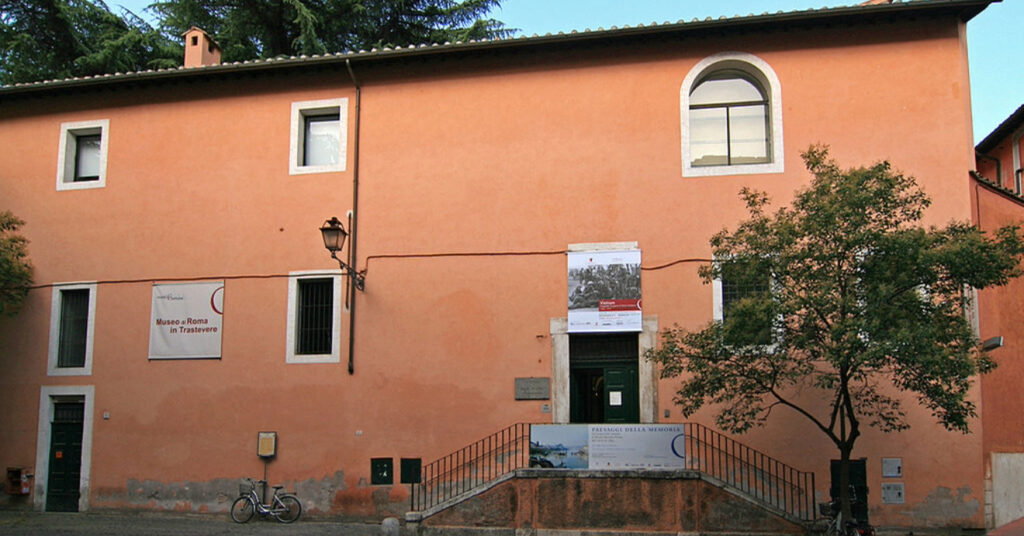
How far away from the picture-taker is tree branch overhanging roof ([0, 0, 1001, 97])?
13.6 meters

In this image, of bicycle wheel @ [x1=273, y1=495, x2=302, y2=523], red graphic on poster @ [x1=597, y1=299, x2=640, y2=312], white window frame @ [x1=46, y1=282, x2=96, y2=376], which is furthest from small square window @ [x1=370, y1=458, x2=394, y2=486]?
white window frame @ [x1=46, y1=282, x2=96, y2=376]

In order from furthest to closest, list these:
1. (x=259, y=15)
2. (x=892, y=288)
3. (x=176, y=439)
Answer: (x=259, y=15), (x=176, y=439), (x=892, y=288)

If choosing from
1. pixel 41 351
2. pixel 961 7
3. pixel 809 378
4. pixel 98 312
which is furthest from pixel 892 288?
pixel 41 351

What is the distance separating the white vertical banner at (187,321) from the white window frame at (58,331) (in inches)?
49.5

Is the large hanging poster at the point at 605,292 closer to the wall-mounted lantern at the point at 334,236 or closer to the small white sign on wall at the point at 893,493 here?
the wall-mounted lantern at the point at 334,236

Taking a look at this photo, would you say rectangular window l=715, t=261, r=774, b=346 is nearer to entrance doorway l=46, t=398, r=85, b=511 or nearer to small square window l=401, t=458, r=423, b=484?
small square window l=401, t=458, r=423, b=484

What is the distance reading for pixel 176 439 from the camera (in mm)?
15172

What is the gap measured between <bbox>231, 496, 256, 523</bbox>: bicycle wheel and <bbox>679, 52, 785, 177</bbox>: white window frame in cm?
904

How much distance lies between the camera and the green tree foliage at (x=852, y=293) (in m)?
10.0

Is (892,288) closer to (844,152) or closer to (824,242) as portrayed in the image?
(824,242)

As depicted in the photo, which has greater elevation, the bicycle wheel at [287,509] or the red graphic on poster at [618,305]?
the red graphic on poster at [618,305]

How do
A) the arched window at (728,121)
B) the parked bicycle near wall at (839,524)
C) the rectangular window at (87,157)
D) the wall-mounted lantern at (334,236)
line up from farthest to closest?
the rectangular window at (87,157) → the arched window at (728,121) → the wall-mounted lantern at (334,236) → the parked bicycle near wall at (839,524)

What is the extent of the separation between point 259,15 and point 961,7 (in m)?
17.6

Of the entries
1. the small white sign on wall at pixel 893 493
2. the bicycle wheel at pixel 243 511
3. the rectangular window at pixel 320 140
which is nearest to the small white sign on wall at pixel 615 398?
the small white sign on wall at pixel 893 493
